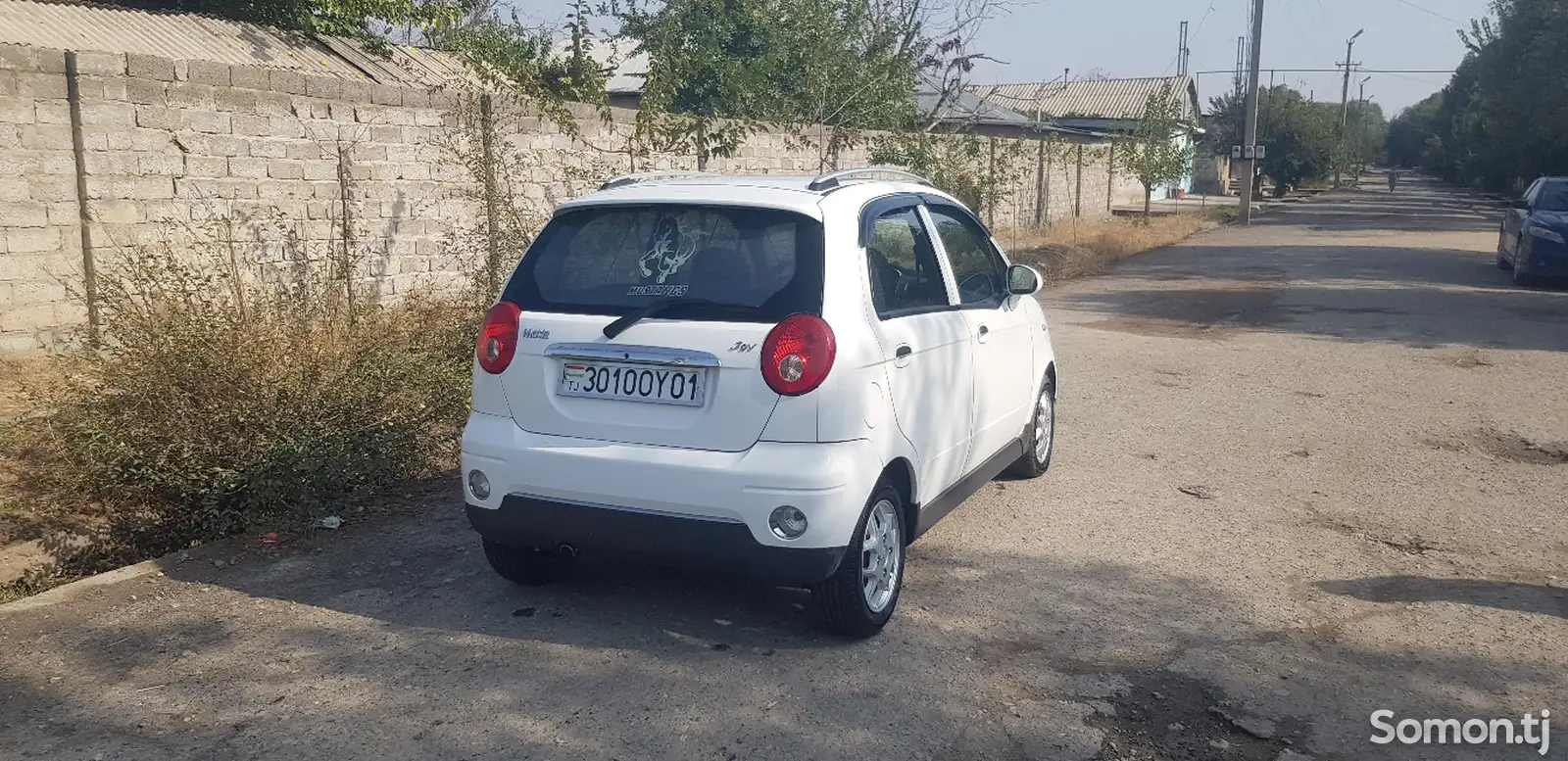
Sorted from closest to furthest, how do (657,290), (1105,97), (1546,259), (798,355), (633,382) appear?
(798,355), (633,382), (657,290), (1546,259), (1105,97)

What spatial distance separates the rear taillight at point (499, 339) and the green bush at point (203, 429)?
1.78 meters

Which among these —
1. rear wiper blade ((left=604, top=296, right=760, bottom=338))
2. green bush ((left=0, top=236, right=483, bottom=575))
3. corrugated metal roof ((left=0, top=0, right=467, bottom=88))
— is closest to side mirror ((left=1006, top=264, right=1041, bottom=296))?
rear wiper blade ((left=604, top=296, right=760, bottom=338))

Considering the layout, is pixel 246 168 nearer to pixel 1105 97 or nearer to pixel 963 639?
pixel 963 639

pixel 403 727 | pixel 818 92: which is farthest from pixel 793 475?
pixel 818 92

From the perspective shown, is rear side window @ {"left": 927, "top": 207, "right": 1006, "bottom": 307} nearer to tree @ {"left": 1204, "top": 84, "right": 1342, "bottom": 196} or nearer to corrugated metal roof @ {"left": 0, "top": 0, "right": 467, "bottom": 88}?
corrugated metal roof @ {"left": 0, "top": 0, "right": 467, "bottom": 88}

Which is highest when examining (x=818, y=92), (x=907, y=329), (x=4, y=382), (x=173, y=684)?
(x=818, y=92)

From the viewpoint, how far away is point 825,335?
4.15m

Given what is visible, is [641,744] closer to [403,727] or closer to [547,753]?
[547,753]

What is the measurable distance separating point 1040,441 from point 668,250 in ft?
10.1

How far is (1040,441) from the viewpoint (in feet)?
22.3

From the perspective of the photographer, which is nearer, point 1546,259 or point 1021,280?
point 1021,280

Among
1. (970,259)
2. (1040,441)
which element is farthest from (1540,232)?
(970,259)

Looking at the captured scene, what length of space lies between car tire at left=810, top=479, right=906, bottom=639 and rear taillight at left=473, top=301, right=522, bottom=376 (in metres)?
1.42

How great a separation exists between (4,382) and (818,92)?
42.1 feet
